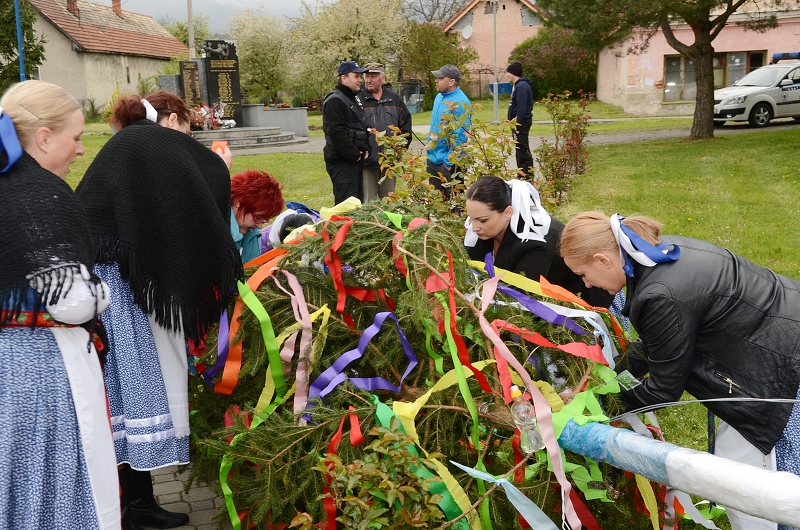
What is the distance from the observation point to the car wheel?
20094 millimetres

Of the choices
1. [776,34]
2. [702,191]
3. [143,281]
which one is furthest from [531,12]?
[143,281]

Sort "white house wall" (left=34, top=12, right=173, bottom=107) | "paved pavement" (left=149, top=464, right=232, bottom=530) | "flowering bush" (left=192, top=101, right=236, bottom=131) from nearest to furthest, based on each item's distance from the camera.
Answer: "paved pavement" (left=149, top=464, right=232, bottom=530)
"flowering bush" (left=192, top=101, right=236, bottom=131)
"white house wall" (left=34, top=12, right=173, bottom=107)

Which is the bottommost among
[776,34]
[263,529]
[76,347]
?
[263,529]

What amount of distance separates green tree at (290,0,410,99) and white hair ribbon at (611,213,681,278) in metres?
32.2

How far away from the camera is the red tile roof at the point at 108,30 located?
39188 millimetres

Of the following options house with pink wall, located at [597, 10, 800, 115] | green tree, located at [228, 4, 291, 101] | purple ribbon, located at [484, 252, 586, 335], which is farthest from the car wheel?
green tree, located at [228, 4, 291, 101]

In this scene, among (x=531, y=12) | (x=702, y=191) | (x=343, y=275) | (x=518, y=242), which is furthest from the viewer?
(x=531, y=12)

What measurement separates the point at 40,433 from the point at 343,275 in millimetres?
1384

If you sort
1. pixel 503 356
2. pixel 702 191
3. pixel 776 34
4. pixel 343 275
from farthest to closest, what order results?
pixel 776 34 → pixel 702 191 → pixel 343 275 → pixel 503 356

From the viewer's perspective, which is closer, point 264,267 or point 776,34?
point 264,267

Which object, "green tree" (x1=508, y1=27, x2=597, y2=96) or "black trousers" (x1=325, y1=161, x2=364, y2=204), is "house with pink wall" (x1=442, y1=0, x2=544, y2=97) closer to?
"green tree" (x1=508, y1=27, x2=597, y2=96)

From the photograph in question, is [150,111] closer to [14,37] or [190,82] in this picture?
[190,82]

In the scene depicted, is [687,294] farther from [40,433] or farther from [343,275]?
[40,433]

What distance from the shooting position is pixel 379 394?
10.2 ft
